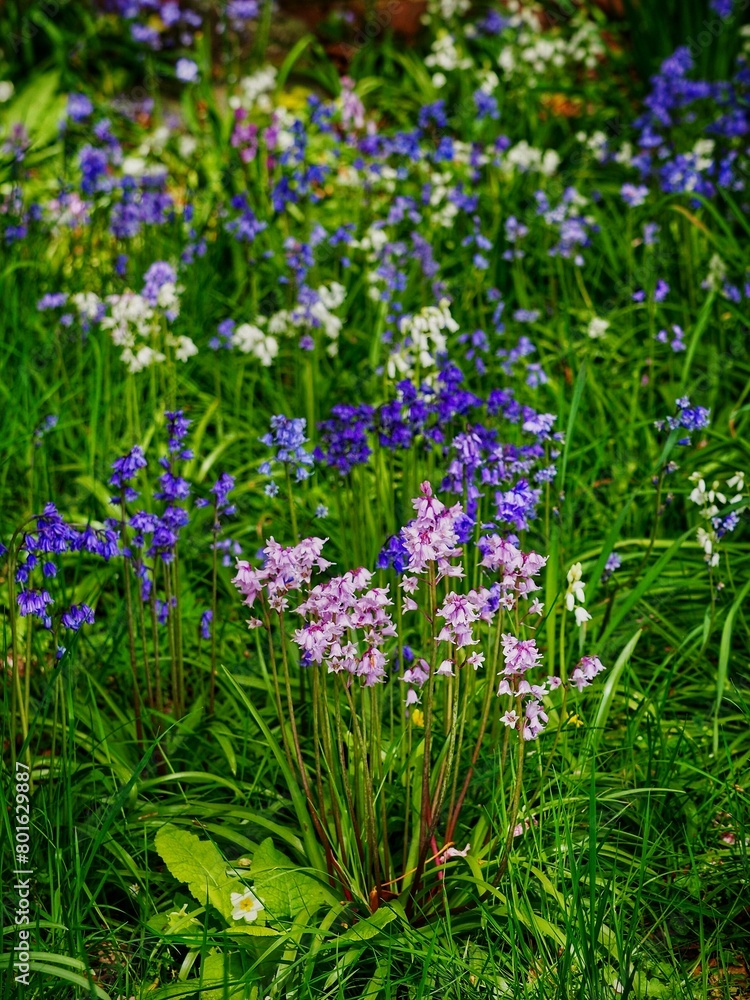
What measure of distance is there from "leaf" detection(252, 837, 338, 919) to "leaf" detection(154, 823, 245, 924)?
0.05 metres

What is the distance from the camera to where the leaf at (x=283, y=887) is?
2336 millimetres

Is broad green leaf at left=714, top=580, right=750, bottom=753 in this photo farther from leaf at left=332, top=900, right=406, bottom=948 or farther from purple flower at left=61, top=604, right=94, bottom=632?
purple flower at left=61, top=604, right=94, bottom=632

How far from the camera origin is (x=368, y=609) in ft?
7.10

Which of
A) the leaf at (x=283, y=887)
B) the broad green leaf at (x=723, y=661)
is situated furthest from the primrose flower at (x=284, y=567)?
the broad green leaf at (x=723, y=661)

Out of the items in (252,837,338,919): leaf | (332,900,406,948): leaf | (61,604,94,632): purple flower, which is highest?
(61,604,94,632): purple flower

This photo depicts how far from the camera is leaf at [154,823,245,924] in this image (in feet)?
7.68

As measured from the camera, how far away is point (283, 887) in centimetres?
237

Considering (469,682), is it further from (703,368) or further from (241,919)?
(703,368)

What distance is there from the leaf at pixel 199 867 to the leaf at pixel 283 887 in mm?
54

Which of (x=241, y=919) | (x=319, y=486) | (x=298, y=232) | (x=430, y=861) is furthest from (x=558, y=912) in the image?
(x=298, y=232)

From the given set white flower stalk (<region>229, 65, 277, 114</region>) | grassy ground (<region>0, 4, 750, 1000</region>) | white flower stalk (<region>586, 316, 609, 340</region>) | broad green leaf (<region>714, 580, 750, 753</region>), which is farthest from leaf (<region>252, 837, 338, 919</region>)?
white flower stalk (<region>229, 65, 277, 114</region>)

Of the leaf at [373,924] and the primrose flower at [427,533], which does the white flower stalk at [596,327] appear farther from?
the leaf at [373,924]

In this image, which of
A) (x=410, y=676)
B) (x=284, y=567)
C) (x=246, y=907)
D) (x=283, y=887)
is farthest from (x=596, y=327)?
(x=246, y=907)

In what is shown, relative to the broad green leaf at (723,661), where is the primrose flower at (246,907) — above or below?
below
